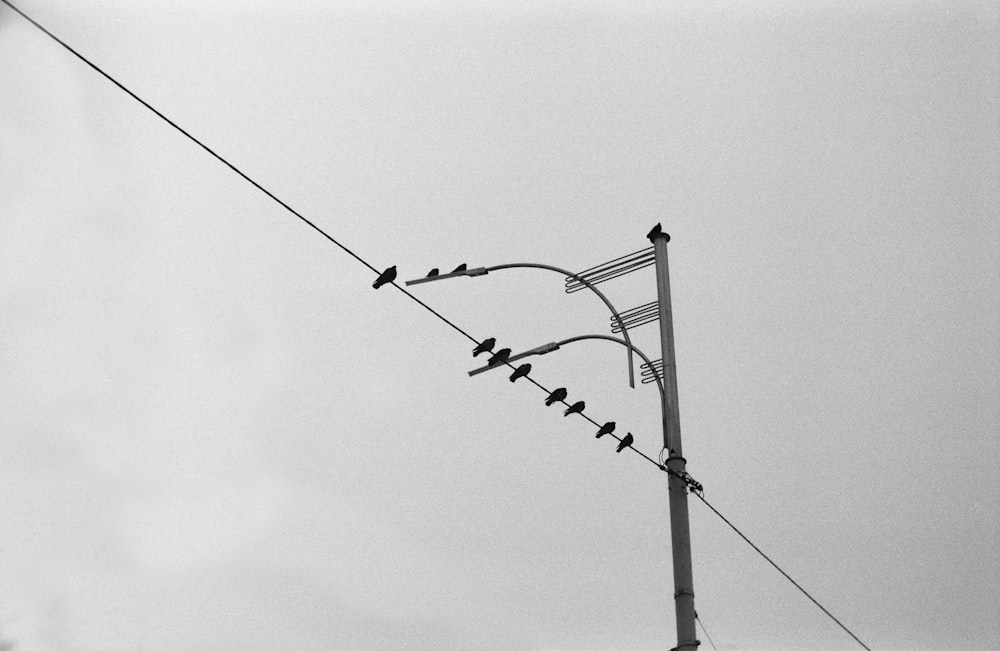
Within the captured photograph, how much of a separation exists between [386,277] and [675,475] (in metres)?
4.43

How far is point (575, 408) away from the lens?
516 inches

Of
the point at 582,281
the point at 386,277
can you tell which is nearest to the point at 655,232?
the point at 582,281

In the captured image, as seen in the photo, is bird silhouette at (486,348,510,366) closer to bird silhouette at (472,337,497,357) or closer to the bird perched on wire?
bird silhouette at (472,337,497,357)

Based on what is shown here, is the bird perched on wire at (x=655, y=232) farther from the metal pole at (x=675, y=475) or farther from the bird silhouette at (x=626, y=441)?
the bird silhouette at (x=626, y=441)

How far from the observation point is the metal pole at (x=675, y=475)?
11.5m

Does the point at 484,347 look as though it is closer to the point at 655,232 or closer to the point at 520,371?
the point at 520,371

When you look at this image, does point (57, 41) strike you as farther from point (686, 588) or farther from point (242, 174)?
point (686, 588)

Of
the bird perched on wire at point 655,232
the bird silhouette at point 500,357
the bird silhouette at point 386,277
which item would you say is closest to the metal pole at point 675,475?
the bird perched on wire at point 655,232

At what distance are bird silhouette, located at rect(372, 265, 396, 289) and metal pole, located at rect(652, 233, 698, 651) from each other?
153 inches

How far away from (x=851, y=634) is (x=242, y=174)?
11560 millimetres

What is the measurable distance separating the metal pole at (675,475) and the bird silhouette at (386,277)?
3888 millimetres

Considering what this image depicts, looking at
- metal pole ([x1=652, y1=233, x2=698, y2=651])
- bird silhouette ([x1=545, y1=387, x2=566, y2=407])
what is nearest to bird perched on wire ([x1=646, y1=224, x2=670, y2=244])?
metal pole ([x1=652, y1=233, x2=698, y2=651])

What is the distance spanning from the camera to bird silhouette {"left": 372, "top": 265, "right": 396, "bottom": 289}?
11.9 m

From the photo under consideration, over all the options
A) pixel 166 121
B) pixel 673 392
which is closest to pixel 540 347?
pixel 673 392
